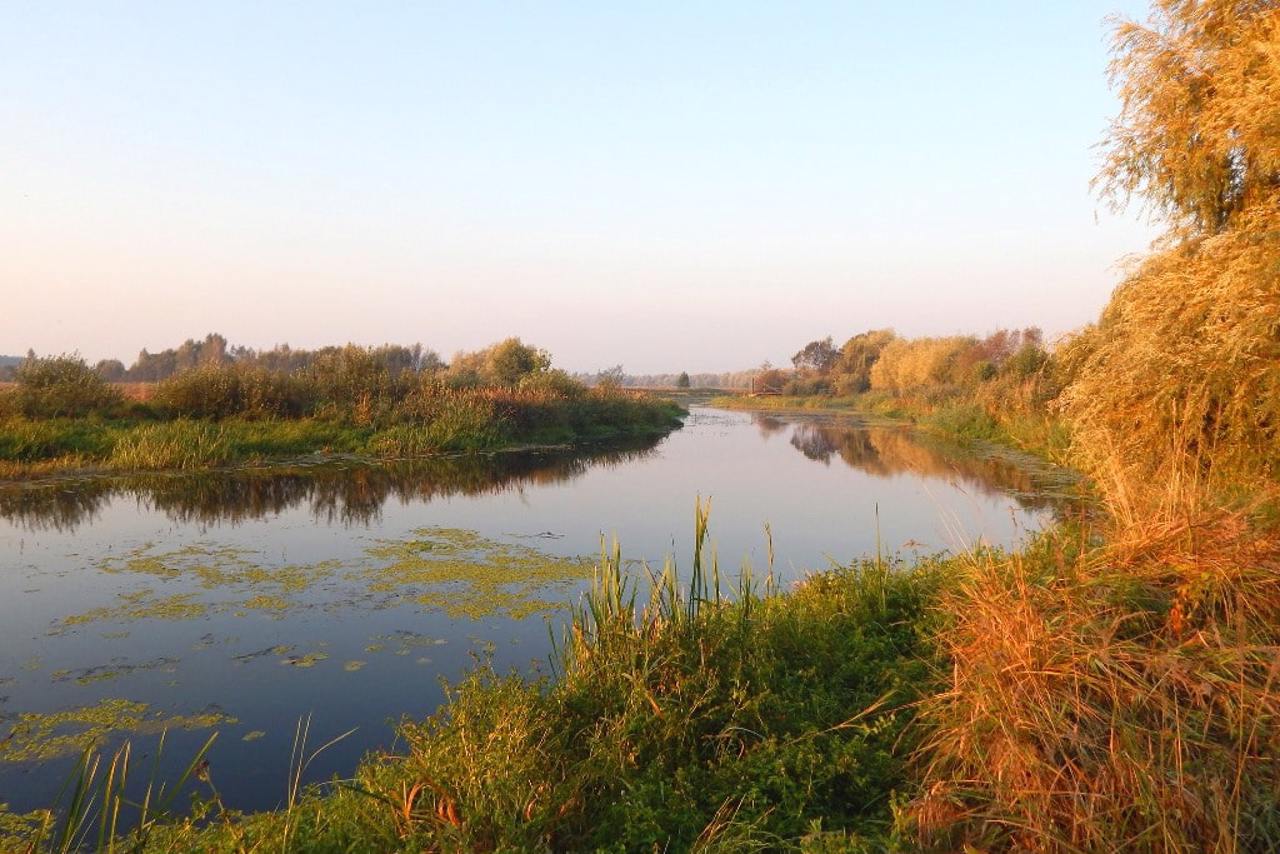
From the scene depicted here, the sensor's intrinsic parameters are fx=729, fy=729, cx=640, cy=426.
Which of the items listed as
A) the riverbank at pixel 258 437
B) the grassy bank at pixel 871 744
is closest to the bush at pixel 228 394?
the riverbank at pixel 258 437

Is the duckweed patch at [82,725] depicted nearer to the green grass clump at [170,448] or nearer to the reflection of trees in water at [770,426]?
the green grass clump at [170,448]

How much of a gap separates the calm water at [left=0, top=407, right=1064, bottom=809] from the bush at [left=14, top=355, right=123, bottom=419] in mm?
4752

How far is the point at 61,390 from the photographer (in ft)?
57.4

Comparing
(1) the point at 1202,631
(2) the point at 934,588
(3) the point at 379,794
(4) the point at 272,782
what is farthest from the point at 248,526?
(1) the point at 1202,631

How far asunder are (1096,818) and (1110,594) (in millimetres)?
1545

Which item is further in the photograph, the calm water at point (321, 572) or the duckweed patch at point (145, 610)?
the duckweed patch at point (145, 610)

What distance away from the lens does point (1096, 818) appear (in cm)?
269

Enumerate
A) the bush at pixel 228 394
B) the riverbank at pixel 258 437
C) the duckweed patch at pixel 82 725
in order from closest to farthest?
the duckweed patch at pixel 82 725
the riverbank at pixel 258 437
the bush at pixel 228 394

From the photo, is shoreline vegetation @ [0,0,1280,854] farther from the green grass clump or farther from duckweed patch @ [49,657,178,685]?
the green grass clump

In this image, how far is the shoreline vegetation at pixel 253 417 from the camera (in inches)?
623

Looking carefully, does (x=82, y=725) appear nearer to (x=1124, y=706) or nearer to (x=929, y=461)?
(x=1124, y=706)

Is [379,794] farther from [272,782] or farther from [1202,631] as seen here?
[1202,631]

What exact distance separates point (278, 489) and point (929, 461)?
55.4 feet

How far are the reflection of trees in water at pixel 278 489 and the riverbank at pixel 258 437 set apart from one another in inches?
42.0
